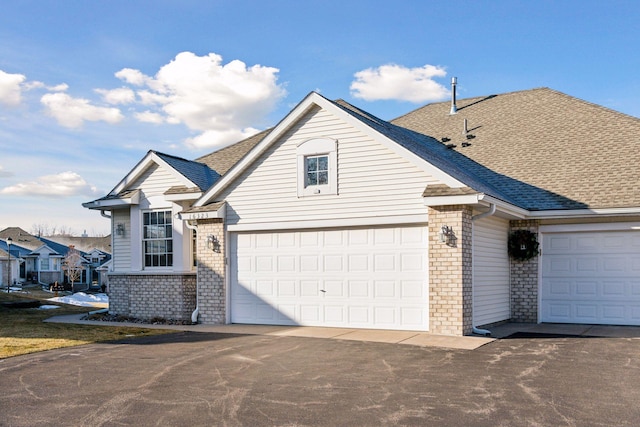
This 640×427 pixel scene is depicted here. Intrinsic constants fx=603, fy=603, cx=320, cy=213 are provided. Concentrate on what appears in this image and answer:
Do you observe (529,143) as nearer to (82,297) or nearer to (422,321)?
(422,321)

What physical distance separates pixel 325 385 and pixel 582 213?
9.25 meters

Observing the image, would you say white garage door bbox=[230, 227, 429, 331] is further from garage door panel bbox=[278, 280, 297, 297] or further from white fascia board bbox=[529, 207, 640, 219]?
white fascia board bbox=[529, 207, 640, 219]

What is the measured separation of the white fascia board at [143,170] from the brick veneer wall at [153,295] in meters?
2.68

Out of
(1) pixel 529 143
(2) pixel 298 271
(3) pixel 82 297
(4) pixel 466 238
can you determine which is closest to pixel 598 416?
(4) pixel 466 238

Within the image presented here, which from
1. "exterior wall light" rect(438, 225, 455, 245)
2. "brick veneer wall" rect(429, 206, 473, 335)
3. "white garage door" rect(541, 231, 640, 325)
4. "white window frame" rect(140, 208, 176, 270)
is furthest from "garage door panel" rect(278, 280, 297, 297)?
"white garage door" rect(541, 231, 640, 325)

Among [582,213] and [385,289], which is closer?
[385,289]

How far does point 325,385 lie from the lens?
8.28m

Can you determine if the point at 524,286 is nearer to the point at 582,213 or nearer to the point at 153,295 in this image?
the point at 582,213

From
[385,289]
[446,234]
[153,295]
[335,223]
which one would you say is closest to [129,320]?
[153,295]

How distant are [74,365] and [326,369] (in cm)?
424

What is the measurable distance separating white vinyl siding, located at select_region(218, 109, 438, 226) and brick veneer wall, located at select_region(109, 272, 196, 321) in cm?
284

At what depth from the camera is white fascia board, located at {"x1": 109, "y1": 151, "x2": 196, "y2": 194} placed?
17703 millimetres

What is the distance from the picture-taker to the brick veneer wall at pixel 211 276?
15.7 m

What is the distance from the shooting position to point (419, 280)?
43.8 feet
